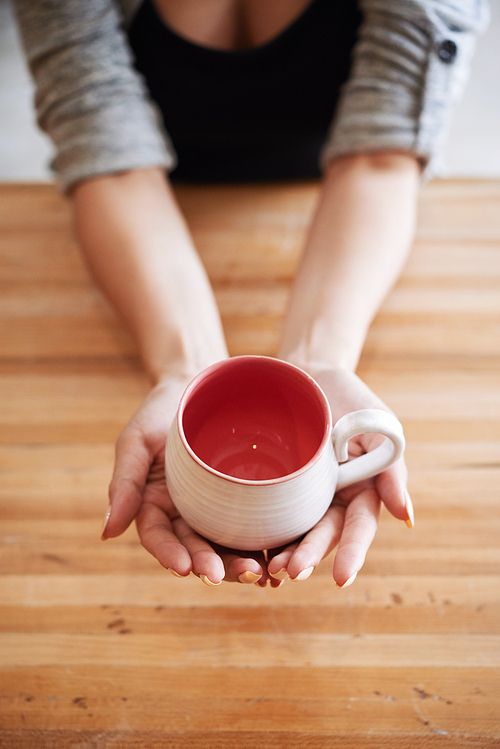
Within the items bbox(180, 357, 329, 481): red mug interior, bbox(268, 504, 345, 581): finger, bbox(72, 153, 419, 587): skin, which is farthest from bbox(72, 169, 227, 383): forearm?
bbox(268, 504, 345, 581): finger

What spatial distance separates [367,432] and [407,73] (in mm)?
541

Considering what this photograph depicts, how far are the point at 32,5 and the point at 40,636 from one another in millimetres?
790

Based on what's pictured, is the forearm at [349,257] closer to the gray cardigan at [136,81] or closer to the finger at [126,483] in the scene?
the gray cardigan at [136,81]

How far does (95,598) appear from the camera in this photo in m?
0.56

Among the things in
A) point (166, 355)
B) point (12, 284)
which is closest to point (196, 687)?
point (166, 355)

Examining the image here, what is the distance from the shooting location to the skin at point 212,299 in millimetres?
507

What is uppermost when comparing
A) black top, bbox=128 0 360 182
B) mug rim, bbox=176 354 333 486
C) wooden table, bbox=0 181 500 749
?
black top, bbox=128 0 360 182

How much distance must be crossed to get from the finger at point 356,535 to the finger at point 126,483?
191mm

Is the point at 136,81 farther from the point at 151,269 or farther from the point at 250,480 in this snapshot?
the point at 250,480

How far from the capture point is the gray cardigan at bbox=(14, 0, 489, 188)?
2.27 ft

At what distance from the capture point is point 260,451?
55cm

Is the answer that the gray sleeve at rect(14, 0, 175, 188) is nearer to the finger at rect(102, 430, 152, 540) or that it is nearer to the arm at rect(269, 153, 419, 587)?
the arm at rect(269, 153, 419, 587)

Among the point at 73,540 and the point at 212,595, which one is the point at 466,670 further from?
the point at 73,540

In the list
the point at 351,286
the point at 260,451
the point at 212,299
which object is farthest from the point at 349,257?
the point at 260,451
